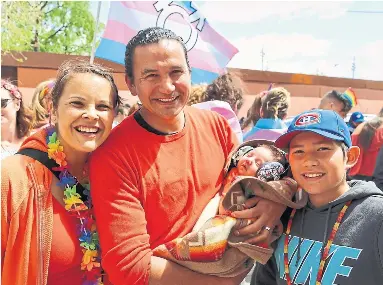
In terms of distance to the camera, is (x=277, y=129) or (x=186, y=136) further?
(x=277, y=129)

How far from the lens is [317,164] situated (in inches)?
75.2

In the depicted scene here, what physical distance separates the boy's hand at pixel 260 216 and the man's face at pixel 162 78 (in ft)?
1.73

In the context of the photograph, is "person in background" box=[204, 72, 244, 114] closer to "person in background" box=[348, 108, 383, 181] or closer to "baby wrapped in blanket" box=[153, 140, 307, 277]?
"person in background" box=[348, 108, 383, 181]

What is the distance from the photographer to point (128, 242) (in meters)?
1.80

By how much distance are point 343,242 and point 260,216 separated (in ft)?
1.16

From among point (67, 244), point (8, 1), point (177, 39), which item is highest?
point (8, 1)

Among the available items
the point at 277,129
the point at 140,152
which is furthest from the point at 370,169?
the point at 140,152

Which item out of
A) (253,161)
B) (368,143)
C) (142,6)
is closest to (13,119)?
(142,6)

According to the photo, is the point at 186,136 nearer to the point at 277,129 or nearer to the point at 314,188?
the point at 314,188

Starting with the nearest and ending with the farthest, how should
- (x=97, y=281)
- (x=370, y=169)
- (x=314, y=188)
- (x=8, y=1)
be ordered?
(x=314, y=188)
(x=97, y=281)
(x=370, y=169)
(x=8, y=1)

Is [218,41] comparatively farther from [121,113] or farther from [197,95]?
[121,113]

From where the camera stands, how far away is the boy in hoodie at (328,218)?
70.1 inches

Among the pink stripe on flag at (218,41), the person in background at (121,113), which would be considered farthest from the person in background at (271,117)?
the person in background at (121,113)

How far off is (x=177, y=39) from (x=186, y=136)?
44 centimetres
